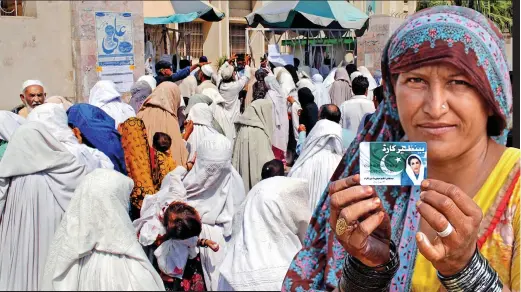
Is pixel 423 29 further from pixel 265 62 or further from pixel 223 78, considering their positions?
pixel 265 62

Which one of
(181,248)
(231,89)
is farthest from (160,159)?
(231,89)

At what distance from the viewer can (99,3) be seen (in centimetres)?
580

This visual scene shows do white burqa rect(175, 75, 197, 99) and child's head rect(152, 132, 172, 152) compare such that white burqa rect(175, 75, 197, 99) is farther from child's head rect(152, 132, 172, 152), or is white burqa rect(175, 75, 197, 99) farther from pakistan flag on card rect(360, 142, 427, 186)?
pakistan flag on card rect(360, 142, 427, 186)

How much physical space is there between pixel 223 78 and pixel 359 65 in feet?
12.4

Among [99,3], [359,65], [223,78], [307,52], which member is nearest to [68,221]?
[99,3]

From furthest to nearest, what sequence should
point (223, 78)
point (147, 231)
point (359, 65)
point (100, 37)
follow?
point (359, 65)
point (223, 78)
point (100, 37)
point (147, 231)

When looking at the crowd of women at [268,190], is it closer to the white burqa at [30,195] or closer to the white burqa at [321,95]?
the white burqa at [30,195]

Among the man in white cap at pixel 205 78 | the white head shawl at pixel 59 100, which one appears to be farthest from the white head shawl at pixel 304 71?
the white head shawl at pixel 59 100

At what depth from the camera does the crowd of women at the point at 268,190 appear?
1.08 m

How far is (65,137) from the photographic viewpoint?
4328mm

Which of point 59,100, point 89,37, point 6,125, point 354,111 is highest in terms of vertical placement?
point 89,37

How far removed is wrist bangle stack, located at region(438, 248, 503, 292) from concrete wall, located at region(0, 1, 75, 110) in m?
2.83

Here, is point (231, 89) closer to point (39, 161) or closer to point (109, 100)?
point (109, 100)

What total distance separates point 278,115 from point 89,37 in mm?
3008
